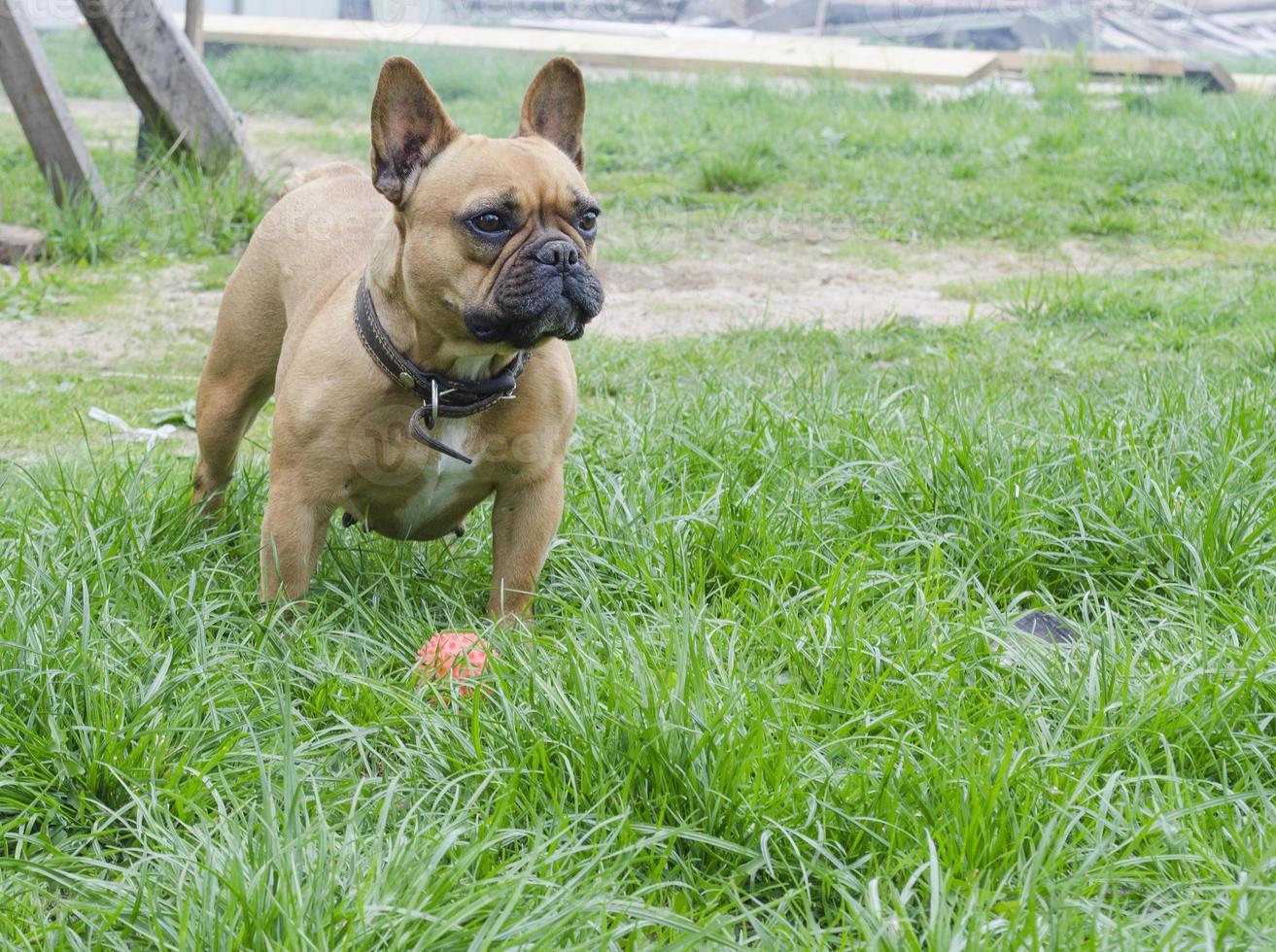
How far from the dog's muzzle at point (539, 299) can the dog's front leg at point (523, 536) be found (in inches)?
14.1

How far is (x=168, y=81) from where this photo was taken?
23.2 feet

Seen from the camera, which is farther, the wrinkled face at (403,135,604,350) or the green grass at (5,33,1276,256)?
the green grass at (5,33,1276,256)

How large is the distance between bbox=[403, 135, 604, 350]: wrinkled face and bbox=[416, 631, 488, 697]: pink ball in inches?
25.2

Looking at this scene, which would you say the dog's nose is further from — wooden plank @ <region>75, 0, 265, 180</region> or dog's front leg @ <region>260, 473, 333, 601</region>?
wooden plank @ <region>75, 0, 265, 180</region>

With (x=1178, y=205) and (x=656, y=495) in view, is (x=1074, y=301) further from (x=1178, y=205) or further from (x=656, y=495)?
(x=656, y=495)

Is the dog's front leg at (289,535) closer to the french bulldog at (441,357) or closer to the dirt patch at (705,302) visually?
the french bulldog at (441,357)

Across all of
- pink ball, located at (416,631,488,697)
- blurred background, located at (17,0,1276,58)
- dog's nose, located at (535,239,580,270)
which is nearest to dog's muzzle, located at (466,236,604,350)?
dog's nose, located at (535,239,580,270)

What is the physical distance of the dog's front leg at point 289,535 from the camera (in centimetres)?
304

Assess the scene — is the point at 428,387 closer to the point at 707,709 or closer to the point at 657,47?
the point at 707,709

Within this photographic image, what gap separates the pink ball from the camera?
275 cm

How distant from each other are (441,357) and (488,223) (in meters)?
0.31

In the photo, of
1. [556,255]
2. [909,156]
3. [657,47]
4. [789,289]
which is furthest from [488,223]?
[657,47]

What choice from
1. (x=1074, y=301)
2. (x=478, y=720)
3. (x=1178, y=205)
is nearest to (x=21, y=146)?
(x=1074, y=301)

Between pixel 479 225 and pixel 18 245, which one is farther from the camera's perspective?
pixel 18 245
